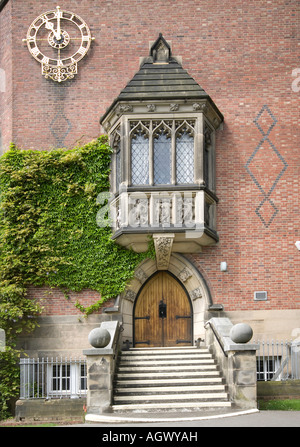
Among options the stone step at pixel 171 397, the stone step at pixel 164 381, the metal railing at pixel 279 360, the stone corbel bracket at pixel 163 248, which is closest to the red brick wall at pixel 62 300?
the stone corbel bracket at pixel 163 248

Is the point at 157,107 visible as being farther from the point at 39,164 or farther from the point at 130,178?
the point at 39,164

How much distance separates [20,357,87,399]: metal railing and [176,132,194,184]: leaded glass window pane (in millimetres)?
5143

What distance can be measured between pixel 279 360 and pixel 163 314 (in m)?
3.15

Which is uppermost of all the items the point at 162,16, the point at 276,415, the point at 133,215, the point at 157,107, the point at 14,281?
the point at 162,16

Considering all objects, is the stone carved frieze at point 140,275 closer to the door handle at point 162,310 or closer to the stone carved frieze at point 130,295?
the stone carved frieze at point 130,295

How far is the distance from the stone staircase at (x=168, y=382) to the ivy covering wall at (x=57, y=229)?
232 cm

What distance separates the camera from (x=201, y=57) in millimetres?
18156

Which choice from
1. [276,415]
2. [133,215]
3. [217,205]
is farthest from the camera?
[217,205]

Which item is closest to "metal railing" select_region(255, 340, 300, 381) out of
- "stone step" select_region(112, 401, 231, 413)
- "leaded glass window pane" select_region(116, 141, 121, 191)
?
"stone step" select_region(112, 401, 231, 413)

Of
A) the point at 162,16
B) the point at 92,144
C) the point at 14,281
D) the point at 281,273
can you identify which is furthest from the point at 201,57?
the point at 14,281

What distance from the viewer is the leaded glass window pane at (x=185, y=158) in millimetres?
17016

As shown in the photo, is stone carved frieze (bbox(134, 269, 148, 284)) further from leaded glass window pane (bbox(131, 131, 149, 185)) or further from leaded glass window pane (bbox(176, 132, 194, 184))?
leaded glass window pane (bbox(176, 132, 194, 184))

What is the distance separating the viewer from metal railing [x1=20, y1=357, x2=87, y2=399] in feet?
52.1

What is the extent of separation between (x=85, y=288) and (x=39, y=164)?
341 centimetres
